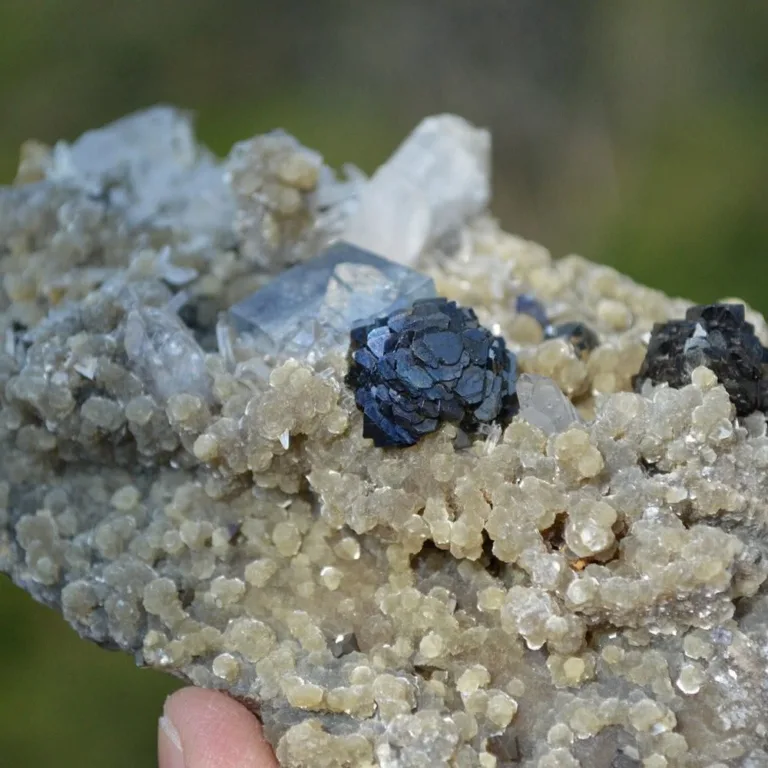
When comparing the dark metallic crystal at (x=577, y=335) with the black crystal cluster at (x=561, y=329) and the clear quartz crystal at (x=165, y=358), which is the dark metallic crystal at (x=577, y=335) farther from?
the clear quartz crystal at (x=165, y=358)

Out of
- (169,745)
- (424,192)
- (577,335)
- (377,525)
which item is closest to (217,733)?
(169,745)

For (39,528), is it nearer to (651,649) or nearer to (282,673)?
(282,673)

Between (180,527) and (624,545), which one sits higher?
(624,545)

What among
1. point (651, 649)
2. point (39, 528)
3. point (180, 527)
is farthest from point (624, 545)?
point (39, 528)

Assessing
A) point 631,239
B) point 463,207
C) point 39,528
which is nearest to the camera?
point 39,528

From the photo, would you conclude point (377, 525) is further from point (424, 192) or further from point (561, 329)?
point (424, 192)

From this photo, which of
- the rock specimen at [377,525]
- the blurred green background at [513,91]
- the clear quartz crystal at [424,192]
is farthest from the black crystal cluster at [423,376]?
the blurred green background at [513,91]

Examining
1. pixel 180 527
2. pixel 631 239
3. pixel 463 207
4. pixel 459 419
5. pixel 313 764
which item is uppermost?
pixel 631 239
